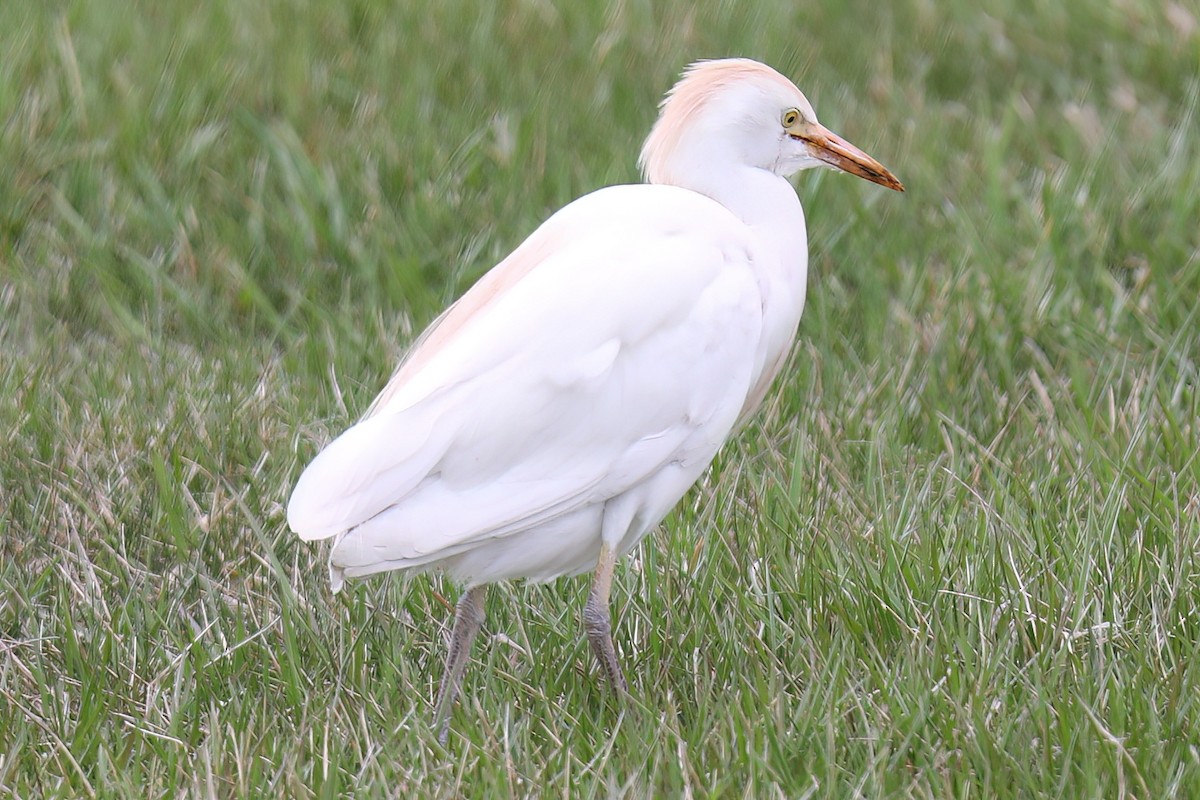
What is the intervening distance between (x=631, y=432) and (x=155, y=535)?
3.68ft

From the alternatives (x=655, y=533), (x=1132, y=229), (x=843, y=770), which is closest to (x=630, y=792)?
(x=843, y=770)

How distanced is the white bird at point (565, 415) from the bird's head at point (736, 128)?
0.43 feet

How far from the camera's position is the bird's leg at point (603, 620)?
8.30 feet

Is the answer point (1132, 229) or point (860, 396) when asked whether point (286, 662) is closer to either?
point (860, 396)

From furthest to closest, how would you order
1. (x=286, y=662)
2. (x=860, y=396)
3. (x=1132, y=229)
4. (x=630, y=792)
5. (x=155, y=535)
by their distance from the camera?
(x=1132, y=229) < (x=860, y=396) < (x=155, y=535) < (x=286, y=662) < (x=630, y=792)

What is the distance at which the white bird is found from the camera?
7.86 ft

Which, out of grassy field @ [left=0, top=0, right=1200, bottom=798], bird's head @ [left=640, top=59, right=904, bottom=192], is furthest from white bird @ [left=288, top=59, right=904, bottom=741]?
Result: grassy field @ [left=0, top=0, right=1200, bottom=798]

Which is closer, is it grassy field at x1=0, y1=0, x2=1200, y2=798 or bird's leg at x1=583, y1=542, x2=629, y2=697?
grassy field at x1=0, y1=0, x2=1200, y2=798

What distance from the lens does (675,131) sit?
277 cm

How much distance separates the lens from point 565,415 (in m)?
2.48

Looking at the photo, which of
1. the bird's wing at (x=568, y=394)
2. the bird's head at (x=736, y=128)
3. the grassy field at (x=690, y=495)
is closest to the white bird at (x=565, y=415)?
the bird's wing at (x=568, y=394)

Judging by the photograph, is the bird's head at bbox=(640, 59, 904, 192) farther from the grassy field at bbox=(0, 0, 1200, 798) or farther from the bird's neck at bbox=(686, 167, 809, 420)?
the grassy field at bbox=(0, 0, 1200, 798)

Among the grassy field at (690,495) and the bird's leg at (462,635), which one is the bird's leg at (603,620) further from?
the bird's leg at (462,635)

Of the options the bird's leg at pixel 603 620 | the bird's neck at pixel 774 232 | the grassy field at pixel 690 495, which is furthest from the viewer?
the bird's neck at pixel 774 232
